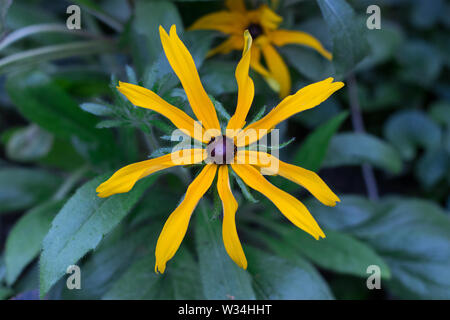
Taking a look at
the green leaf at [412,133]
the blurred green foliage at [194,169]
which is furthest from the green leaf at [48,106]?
the green leaf at [412,133]

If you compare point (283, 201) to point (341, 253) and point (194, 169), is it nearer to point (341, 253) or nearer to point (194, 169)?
point (194, 169)

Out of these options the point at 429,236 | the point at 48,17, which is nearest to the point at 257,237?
the point at 429,236

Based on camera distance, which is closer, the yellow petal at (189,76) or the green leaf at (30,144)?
the yellow petal at (189,76)

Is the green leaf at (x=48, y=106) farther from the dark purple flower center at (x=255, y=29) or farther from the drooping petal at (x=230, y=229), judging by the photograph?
the drooping petal at (x=230, y=229)

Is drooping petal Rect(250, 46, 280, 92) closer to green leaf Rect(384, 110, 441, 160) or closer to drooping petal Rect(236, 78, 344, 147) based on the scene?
drooping petal Rect(236, 78, 344, 147)

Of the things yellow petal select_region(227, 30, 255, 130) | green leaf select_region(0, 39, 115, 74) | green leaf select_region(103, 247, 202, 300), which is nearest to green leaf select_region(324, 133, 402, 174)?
green leaf select_region(103, 247, 202, 300)
